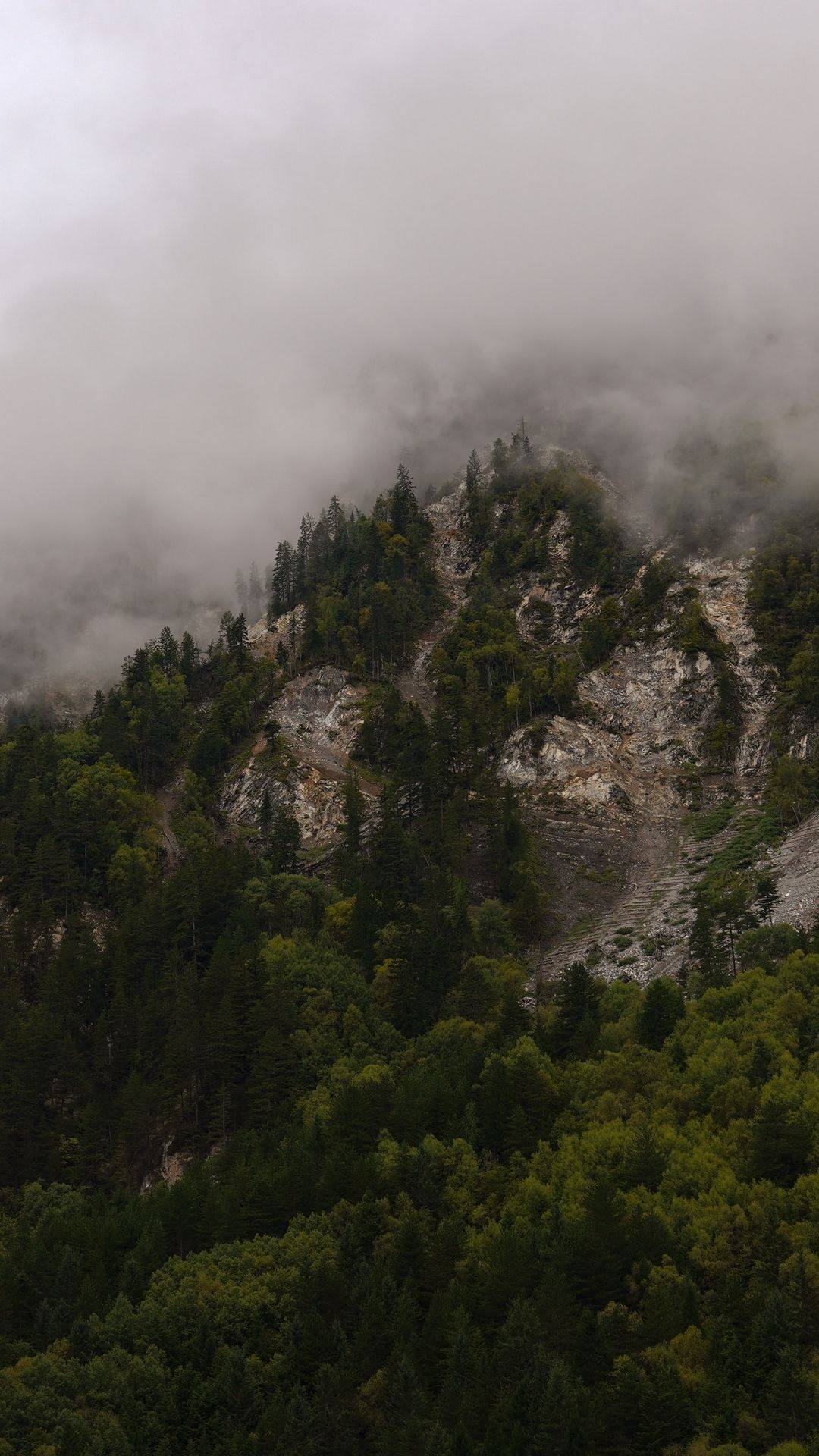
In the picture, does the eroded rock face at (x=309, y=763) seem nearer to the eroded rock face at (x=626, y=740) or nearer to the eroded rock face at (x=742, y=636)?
the eroded rock face at (x=626, y=740)

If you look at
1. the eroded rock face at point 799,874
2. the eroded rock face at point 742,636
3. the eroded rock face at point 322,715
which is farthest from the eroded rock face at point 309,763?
the eroded rock face at point 742,636

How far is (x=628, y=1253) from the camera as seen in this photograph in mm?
56344

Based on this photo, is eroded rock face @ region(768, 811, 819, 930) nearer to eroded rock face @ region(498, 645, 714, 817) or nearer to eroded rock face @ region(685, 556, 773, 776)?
eroded rock face @ region(498, 645, 714, 817)

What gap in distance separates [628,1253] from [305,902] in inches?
2784

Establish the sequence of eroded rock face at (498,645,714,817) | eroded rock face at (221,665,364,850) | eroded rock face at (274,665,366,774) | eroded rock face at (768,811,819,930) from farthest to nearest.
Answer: eroded rock face at (274,665,366,774) < eroded rock face at (221,665,364,850) < eroded rock face at (498,645,714,817) < eroded rock face at (768,811,819,930)

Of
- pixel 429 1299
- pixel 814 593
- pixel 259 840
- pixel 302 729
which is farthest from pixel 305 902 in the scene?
pixel 814 593

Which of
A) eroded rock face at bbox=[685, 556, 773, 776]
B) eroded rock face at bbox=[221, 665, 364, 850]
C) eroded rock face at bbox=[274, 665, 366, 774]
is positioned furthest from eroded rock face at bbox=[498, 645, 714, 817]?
eroded rock face at bbox=[274, 665, 366, 774]

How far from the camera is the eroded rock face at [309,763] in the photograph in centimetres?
15112

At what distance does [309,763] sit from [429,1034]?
236ft

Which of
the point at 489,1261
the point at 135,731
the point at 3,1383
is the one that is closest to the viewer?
the point at 3,1383

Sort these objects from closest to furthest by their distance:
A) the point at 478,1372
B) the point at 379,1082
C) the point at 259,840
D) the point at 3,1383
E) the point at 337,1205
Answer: the point at 478,1372 < the point at 3,1383 < the point at 337,1205 < the point at 379,1082 < the point at 259,840

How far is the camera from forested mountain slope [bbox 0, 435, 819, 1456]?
169 ft

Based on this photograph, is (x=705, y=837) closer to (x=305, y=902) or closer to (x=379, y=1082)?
(x=305, y=902)

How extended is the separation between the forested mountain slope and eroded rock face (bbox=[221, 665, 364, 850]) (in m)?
0.74
